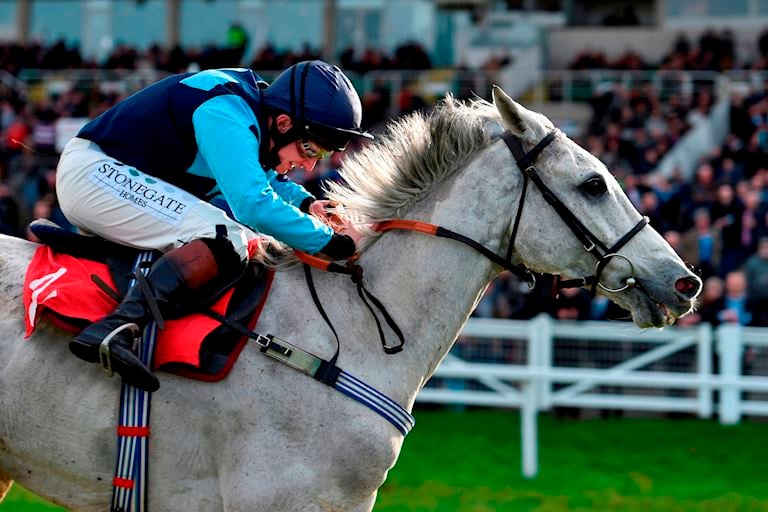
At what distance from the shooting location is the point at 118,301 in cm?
394

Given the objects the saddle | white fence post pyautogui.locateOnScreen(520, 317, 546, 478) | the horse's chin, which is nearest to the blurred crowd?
the horse's chin

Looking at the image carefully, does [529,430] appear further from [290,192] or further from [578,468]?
[290,192]

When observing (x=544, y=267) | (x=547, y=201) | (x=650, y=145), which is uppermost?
(x=547, y=201)

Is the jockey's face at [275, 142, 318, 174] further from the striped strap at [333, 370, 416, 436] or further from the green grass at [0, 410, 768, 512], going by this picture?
the green grass at [0, 410, 768, 512]

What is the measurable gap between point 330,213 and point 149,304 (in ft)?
3.18

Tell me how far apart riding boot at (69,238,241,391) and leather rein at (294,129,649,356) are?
0.39 m

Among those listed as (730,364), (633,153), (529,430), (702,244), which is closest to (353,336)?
(529,430)

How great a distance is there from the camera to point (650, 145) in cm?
1609

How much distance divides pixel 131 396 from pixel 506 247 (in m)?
1.51

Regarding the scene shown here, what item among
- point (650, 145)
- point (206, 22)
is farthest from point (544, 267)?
point (206, 22)

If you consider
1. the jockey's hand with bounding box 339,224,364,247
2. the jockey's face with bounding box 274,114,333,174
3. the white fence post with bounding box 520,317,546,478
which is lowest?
the white fence post with bounding box 520,317,546,478

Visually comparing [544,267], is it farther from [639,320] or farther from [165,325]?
[165,325]

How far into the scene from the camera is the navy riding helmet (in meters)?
4.10

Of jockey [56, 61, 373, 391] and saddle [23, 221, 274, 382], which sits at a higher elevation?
jockey [56, 61, 373, 391]
